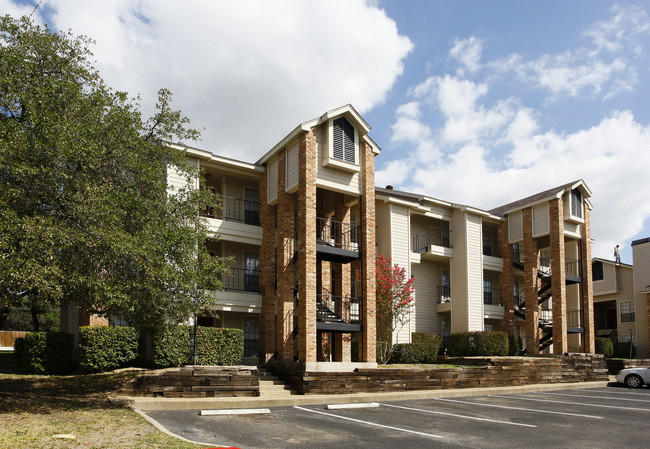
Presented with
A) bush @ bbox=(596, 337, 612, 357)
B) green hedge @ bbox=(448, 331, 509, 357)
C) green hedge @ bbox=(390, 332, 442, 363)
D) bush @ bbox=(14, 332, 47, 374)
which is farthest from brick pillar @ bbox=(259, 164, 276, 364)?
bush @ bbox=(596, 337, 612, 357)

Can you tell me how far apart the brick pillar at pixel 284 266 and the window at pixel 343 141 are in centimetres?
222

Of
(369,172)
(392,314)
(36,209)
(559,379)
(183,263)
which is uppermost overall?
(369,172)

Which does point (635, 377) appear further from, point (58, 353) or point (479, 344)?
point (58, 353)

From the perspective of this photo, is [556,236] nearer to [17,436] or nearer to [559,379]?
[559,379]

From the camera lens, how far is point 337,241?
78.1 ft

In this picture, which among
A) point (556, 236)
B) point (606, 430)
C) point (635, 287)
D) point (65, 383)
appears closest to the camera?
point (606, 430)

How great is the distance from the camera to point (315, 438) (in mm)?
10789

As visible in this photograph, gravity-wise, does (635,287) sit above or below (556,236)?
below

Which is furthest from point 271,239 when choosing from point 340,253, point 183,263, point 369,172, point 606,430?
point 606,430

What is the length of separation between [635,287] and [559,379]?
51.3 feet

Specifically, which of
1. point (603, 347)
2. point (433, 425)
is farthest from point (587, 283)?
point (433, 425)

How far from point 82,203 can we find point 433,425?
9.21 metres

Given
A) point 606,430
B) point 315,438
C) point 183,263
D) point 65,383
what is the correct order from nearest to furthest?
point 315,438, point 606,430, point 183,263, point 65,383

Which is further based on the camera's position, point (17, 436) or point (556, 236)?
point (556, 236)
